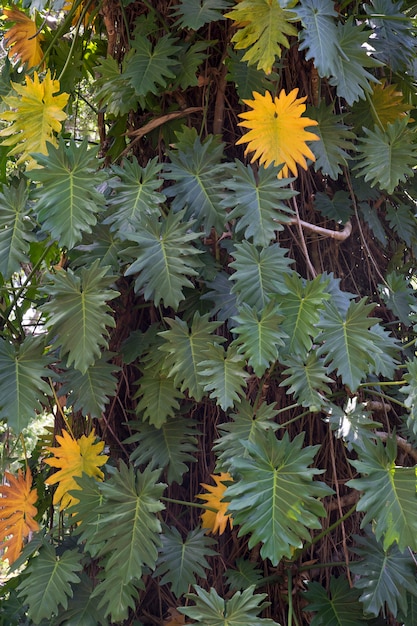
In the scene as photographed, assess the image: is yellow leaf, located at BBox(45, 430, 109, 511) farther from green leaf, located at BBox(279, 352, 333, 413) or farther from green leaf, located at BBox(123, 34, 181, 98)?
green leaf, located at BBox(123, 34, 181, 98)

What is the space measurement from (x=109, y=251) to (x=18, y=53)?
60 cm

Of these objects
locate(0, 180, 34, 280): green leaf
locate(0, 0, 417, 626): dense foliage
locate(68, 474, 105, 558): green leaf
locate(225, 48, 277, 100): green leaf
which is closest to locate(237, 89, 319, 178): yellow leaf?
locate(0, 0, 417, 626): dense foliage

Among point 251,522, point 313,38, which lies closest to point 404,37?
point 313,38

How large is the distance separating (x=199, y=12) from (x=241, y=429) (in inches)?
27.8

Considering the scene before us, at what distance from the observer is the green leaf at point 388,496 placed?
985 mm

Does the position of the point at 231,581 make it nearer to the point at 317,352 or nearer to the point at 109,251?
the point at 317,352

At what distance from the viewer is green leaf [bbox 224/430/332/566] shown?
97 cm

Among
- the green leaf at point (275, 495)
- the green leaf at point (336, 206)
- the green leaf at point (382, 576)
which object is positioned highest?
the green leaf at point (336, 206)

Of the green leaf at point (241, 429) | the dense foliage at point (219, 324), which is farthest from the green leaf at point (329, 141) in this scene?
the green leaf at point (241, 429)

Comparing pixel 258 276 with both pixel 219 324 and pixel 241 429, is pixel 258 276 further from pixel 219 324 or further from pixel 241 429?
pixel 241 429

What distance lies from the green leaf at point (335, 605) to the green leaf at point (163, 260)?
1.77ft

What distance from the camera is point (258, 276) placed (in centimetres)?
111

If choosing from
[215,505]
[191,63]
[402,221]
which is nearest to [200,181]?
[191,63]

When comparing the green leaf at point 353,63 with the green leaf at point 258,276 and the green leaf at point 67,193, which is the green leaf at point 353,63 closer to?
the green leaf at point 258,276
